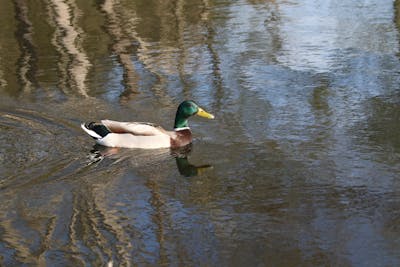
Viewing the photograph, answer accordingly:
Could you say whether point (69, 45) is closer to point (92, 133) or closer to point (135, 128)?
point (92, 133)

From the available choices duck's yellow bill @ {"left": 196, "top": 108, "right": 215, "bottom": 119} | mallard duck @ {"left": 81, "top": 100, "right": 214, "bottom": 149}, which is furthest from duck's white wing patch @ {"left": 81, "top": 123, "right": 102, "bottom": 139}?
duck's yellow bill @ {"left": 196, "top": 108, "right": 215, "bottom": 119}

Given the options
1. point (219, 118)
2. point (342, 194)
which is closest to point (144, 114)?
point (219, 118)

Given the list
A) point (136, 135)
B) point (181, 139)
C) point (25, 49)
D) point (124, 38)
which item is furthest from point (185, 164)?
point (124, 38)

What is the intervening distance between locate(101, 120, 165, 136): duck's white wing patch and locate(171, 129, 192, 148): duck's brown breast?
18 cm

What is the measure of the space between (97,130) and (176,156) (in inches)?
39.4

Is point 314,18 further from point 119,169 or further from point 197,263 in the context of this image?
point 197,263

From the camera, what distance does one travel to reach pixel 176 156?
35.8 ft

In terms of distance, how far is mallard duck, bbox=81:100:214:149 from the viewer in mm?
11070

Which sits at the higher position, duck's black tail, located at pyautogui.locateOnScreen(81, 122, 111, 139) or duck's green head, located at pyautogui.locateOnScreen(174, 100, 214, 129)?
duck's green head, located at pyautogui.locateOnScreen(174, 100, 214, 129)

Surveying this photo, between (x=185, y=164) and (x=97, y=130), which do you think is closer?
(x=185, y=164)

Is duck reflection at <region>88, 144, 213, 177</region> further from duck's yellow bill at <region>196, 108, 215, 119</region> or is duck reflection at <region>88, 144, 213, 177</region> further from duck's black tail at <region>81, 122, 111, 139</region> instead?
duck's yellow bill at <region>196, 108, 215, 119</region>

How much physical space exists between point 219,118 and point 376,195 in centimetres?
332

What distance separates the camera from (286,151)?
10578mm

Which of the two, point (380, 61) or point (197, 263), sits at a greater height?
point (197, 263)
